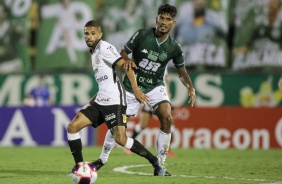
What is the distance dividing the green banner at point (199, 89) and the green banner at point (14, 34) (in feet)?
1.82

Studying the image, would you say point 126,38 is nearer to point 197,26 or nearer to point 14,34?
point 197,26

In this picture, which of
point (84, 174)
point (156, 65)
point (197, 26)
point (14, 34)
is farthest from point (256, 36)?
point (84, 174)

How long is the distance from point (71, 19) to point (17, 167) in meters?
10.8

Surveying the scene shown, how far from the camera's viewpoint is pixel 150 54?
11.1 m

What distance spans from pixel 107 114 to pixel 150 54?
138 centimetres

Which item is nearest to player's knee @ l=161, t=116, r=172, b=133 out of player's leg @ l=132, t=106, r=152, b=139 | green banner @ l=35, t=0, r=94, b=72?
player's leg @ l=132, t=106, r=152, b=139

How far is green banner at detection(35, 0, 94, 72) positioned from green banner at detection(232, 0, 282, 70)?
429 cm

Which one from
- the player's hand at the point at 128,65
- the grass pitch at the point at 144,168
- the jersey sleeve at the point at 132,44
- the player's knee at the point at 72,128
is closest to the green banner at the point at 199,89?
the grass pitch at the point at 144,168

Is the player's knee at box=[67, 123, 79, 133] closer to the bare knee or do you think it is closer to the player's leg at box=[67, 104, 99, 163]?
the player's leg at box=[67, 104, 99, 163]

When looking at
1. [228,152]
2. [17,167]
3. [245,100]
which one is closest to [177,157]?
[228,152]

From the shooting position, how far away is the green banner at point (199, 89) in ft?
72.6

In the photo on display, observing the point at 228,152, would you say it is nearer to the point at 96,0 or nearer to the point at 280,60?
the point at 280,60

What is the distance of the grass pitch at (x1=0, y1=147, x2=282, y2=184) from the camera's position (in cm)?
987

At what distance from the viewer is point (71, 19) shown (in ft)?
73.7
